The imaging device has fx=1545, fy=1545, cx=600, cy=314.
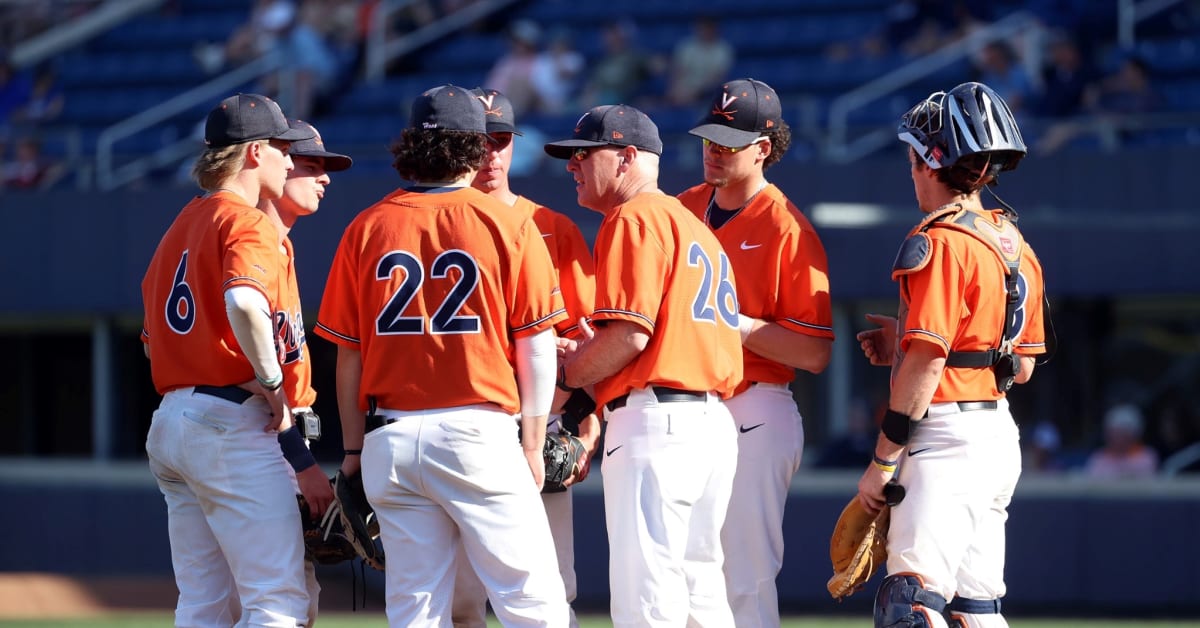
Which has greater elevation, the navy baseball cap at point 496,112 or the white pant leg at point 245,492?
the navy baseball cap at point 496,112

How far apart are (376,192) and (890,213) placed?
395 centimetres

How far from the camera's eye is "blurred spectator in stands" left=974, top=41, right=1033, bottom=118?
1162cm

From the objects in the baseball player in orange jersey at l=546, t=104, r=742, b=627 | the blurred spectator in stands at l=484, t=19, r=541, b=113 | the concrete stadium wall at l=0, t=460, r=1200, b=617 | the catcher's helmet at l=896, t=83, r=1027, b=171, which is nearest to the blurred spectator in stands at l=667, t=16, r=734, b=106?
the blurred spectator in stands at l=484, t=19, r=541, b=113

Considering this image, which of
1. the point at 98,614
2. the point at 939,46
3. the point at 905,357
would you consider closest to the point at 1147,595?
the point at 939,46

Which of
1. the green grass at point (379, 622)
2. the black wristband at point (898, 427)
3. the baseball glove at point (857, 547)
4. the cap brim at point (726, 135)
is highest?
the cap brim at point (726, 135)

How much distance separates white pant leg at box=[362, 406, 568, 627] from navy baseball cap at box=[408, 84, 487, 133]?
850mm

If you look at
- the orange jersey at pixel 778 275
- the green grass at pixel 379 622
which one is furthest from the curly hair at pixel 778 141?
the green grass at pixel 379 622

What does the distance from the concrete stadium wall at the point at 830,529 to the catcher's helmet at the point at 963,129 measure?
218 inches

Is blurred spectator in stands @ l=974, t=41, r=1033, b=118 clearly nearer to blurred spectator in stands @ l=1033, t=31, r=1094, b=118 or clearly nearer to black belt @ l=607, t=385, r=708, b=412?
blurred spectator in stands @ l=1033, t=31, r=1094, b=118

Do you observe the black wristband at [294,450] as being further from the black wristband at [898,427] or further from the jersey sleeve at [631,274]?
the black wristband at [898,427]

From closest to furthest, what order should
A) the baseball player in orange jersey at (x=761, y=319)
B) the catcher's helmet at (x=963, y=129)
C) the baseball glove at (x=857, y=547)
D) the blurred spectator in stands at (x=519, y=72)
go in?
the catcher's helmet at (x=963, y=129)
the baseball glove at (x=857, y=547)
the baseball player in orange jersey at (x=761, y=319)
the blurred spectator in stands at (x=519, y=72)

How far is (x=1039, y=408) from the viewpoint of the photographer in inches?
449

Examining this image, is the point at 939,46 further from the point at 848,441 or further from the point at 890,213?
the point at 848,441

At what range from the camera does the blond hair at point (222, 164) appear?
4.97 m
